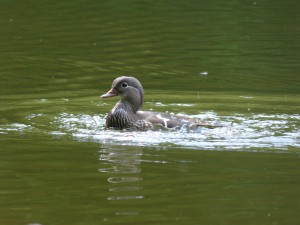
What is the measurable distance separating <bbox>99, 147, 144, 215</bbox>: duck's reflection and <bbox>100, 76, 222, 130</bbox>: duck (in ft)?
4.69

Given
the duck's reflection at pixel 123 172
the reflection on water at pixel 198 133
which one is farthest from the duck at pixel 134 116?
the duck's reflection at pixel 123 172

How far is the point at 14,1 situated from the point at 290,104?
11826 mm

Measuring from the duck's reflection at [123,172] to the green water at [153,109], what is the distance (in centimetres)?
2

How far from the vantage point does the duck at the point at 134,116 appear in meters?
12.4

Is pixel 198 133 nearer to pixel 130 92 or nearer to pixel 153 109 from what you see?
pixel 130 92

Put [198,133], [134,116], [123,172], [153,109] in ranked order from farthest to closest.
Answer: [153,109], [134,116], [198,133], [123,172]

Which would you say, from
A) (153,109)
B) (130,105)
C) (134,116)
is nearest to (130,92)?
(130,105)

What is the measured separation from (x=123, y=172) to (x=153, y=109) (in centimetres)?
443

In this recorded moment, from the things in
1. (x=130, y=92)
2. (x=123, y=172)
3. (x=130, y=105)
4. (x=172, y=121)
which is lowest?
(x=123, y=172)

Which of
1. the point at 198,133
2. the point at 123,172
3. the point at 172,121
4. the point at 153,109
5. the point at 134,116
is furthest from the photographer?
the point at 153,109

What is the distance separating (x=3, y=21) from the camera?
21875mm

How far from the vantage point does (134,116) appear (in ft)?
42.2

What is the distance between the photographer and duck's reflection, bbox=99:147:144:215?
8.64 metres

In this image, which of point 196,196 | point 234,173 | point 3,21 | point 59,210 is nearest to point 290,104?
point 234,173
